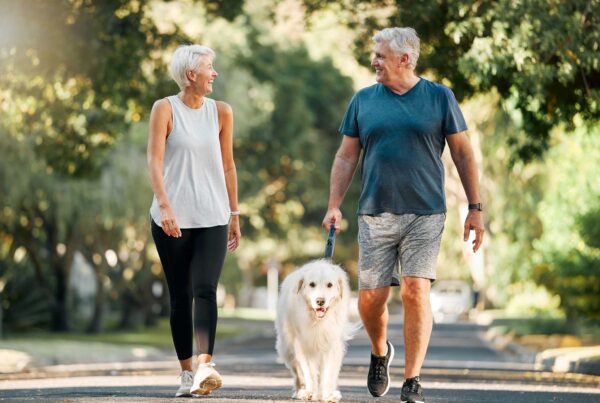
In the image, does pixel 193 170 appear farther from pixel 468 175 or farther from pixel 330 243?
pixel 468 175

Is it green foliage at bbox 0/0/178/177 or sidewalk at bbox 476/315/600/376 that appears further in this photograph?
green foliage at bbox 0/0/178/177

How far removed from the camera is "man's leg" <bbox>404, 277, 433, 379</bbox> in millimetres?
8992

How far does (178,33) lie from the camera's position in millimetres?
23562

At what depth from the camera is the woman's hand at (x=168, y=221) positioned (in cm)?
892

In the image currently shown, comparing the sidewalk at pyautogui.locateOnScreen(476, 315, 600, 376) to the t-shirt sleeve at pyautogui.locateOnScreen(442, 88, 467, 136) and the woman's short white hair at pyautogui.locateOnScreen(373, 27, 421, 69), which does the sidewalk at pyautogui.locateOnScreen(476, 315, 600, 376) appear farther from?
the woman's short white hair at pyautogui.locateOnScreen(373, 27, 421, 69)

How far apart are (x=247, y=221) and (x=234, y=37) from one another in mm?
8520

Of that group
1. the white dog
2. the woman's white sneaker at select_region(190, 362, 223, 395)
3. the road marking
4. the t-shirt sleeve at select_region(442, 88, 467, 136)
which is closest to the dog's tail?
the white dog

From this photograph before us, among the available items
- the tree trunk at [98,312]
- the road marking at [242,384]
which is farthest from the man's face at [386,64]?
the tree trunk at [98,312]

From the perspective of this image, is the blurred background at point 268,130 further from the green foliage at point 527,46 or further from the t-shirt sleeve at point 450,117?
the t-shirt sleeve at point 450,117

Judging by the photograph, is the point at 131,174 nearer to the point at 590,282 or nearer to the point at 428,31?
the point at 590,282

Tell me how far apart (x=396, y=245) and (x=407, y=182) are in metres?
0.44

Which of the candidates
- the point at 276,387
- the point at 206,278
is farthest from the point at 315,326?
the point at 276,387

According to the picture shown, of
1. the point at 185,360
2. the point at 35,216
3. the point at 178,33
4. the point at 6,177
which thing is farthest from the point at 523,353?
the point at 185,360

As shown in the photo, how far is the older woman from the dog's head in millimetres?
565
